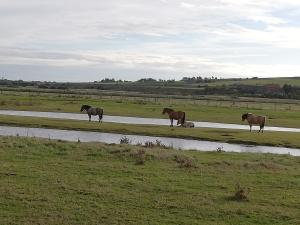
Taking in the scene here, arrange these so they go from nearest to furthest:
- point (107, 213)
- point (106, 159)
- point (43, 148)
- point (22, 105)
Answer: point (107, 213)
point (106, 159)
point (43, 148)
point (22, 105)

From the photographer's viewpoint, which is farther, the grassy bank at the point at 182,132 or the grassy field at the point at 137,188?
the grassy bank at the point at 182,132

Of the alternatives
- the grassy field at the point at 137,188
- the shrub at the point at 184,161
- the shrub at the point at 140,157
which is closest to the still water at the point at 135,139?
the grassy field at the point at 137,188

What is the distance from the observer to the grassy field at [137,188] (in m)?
11.8

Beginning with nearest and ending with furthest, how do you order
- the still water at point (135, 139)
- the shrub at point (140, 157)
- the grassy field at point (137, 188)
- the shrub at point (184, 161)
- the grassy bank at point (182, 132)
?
the grassy field at point (137, 188) → the shrub at point (184, 161) → the shrub at point (140, 157) → the still water at point (135, 139) → the grassy bank at point (182, 132)

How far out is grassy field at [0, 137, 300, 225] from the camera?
11797 millimetres

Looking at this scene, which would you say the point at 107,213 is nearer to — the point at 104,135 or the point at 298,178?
the point at 298,178

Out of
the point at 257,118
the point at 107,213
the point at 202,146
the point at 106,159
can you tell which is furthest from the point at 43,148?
the point at 257,118

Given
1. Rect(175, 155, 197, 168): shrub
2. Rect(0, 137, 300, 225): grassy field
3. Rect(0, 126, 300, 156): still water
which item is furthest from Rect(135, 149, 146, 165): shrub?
Rect(0, 126, 300, 156): still water

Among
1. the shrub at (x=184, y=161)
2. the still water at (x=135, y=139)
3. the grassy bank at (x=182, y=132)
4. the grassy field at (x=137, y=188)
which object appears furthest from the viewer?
the grassy bank at (x=182, y=132)

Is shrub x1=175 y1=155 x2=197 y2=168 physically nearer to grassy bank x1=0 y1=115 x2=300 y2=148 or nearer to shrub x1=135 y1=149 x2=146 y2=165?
shrub x1=135 y1=149 x2=146 y2=165

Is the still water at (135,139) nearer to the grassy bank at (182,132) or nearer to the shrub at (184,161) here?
the grassy bank at (182,132)

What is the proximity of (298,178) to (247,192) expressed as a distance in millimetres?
3826

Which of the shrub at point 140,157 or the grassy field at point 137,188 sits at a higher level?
the shrub at point 140,157

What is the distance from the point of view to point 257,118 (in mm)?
42406
